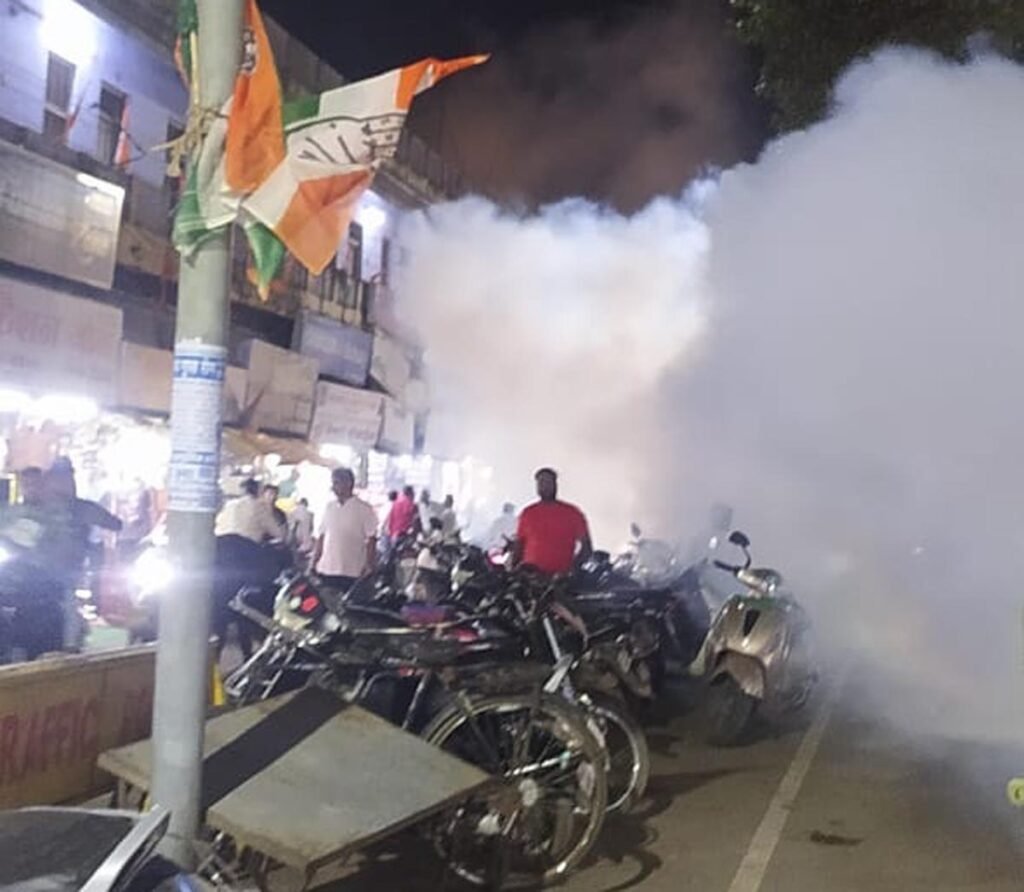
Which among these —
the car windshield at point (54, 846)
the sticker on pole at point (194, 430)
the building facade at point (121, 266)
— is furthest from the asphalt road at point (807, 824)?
the building facade at point (121, 266)

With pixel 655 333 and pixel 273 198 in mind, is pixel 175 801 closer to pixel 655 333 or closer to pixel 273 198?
pixel 273 198

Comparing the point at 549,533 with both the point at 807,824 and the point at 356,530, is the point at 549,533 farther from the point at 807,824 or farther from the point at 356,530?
the point at 807,824

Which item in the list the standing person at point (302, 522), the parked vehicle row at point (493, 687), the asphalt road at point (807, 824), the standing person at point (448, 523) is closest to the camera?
the parked vehicle row at point (493, 687)

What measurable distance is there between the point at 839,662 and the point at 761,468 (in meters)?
3.03

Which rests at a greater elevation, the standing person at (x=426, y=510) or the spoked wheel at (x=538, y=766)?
the standing person at (x=426, y=510)

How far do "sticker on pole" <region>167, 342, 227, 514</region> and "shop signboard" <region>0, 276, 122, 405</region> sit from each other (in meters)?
8.50

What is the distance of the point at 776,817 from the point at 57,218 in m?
9.32

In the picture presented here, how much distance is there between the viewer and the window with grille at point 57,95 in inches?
575

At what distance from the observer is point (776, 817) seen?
7234 millimetres

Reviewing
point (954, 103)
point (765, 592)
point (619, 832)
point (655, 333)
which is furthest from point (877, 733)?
point (655, 333)

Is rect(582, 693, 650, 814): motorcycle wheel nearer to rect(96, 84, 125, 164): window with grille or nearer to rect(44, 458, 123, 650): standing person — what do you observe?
rect(44, 458, 123, 650): standing person

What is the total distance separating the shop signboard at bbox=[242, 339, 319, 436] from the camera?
16781mm

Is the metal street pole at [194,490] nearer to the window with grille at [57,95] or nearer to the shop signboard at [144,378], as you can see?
the shop signboard at [144,378]

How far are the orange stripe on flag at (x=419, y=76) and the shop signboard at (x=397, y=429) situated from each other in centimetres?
1737
